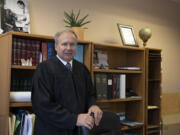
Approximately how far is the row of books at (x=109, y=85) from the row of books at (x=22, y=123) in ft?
2.71

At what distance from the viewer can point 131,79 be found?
3.20 m

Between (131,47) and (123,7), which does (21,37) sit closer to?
(131,47)

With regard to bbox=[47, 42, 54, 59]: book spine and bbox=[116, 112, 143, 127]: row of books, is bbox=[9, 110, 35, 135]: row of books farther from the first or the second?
bbox=[116, 112, 143, 127]: row of books

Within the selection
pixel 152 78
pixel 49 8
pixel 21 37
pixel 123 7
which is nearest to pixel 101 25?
pixel 123 7

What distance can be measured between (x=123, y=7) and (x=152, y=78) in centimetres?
107

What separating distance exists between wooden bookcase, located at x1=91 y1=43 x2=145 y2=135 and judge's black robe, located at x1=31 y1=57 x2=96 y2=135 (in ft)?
3.39

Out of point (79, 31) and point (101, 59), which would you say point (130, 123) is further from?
point (79, 31)

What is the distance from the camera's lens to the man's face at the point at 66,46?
186 cm

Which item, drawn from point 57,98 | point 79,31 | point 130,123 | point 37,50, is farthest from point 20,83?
point 130,123

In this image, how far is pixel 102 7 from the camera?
10.4ft

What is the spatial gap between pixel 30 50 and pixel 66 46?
1.67 feet

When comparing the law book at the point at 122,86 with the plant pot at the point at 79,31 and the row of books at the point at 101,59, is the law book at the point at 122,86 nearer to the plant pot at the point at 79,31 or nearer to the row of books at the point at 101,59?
the row of books at the point at 101,59

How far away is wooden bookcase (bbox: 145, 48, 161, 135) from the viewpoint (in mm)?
3111

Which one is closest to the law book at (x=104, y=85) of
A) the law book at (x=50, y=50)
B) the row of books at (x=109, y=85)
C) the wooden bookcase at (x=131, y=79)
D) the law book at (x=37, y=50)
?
the row of books at (x=109, y=85)
